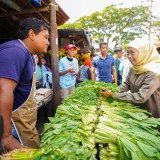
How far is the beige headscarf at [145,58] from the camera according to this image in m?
3.28

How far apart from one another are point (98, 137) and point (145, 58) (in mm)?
1605

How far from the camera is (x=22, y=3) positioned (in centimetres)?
570

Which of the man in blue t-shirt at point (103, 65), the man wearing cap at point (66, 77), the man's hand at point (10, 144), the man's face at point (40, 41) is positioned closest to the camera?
the man's hand at point (10, 144)

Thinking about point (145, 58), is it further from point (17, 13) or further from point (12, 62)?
point (17, 13)

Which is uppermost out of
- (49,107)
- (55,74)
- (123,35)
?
(123,35)

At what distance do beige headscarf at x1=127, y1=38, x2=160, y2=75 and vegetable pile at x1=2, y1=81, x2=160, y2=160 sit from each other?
2.34ft

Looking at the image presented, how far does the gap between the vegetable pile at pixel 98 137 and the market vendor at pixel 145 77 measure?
0.42 metres

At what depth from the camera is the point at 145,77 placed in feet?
10.7

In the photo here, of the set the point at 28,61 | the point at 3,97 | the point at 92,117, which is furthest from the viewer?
the point at 92,117

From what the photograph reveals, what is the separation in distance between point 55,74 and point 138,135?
389cm

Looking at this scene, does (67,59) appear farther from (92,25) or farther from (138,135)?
(92,25)

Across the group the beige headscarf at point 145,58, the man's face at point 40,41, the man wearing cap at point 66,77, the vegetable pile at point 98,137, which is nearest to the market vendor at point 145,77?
the beige headscarf at point 145,58

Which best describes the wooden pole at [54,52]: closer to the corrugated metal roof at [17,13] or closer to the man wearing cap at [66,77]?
the corrugated metal roof at [17,13]

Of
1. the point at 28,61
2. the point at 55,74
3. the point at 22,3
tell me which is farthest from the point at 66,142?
the point at 22,3
